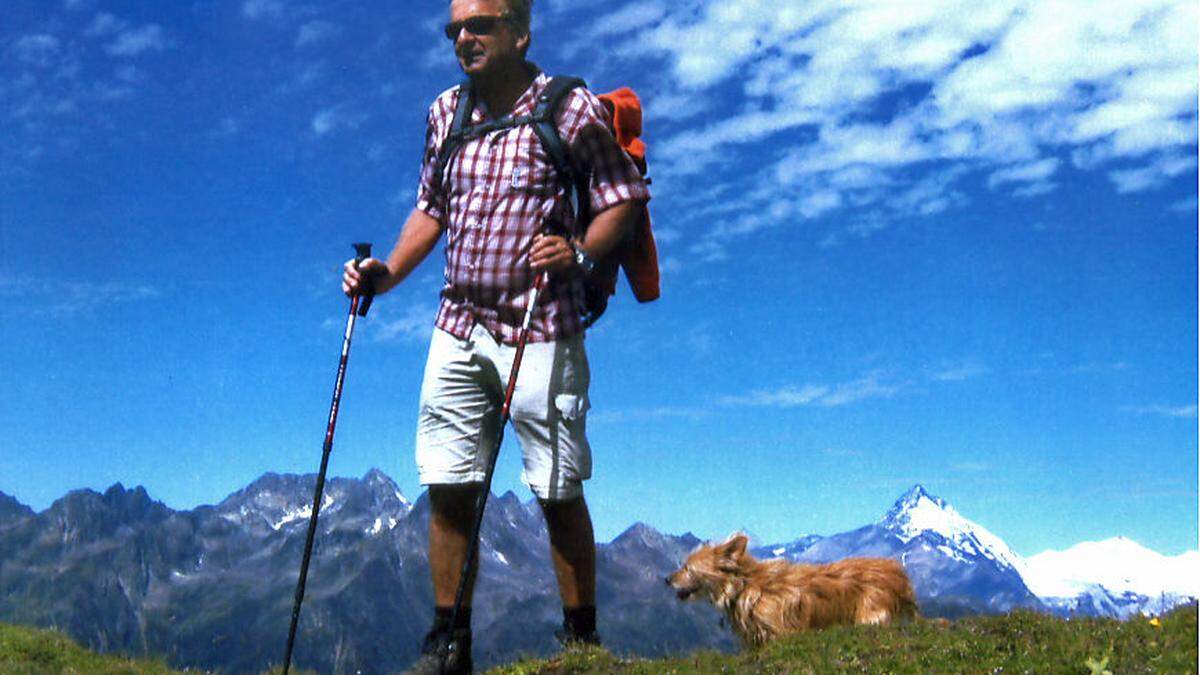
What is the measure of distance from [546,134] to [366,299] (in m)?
1.74

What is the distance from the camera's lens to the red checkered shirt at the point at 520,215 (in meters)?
7.90

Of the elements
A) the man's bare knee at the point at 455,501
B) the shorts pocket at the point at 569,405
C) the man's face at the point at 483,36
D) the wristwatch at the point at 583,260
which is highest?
the man's face at the point at 483,36

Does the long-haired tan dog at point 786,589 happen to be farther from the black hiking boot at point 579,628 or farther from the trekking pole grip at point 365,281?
the trekking pole grip at point 365,281

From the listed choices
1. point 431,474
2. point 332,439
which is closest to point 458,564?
point 431,474

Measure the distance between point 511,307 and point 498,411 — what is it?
2.51 feet

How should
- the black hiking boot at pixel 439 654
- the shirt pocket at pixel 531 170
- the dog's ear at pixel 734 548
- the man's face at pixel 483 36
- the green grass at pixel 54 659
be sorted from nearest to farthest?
the shirt pocket at pixel 531 170, the man's face at pixel 483 36, the black hiking boot at pixel 439 654, the dog's ear at pixel 734 548, the green grass at pixel 54 659

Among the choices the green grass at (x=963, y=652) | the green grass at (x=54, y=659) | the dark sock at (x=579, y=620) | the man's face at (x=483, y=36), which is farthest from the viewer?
the green grass at (x=54, y=659)

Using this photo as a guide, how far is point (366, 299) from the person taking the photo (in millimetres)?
8547

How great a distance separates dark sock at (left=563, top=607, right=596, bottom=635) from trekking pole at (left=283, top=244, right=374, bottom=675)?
177cm

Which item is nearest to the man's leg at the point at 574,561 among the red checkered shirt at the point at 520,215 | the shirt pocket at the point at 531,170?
the red checkered shirt at the point at 520,215

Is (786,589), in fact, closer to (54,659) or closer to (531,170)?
(531,170)

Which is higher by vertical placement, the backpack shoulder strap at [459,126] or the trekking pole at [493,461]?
the backpack shoulder strap at [459,126]

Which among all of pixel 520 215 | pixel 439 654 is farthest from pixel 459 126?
pixel 439 654

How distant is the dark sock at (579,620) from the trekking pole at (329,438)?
177cm
